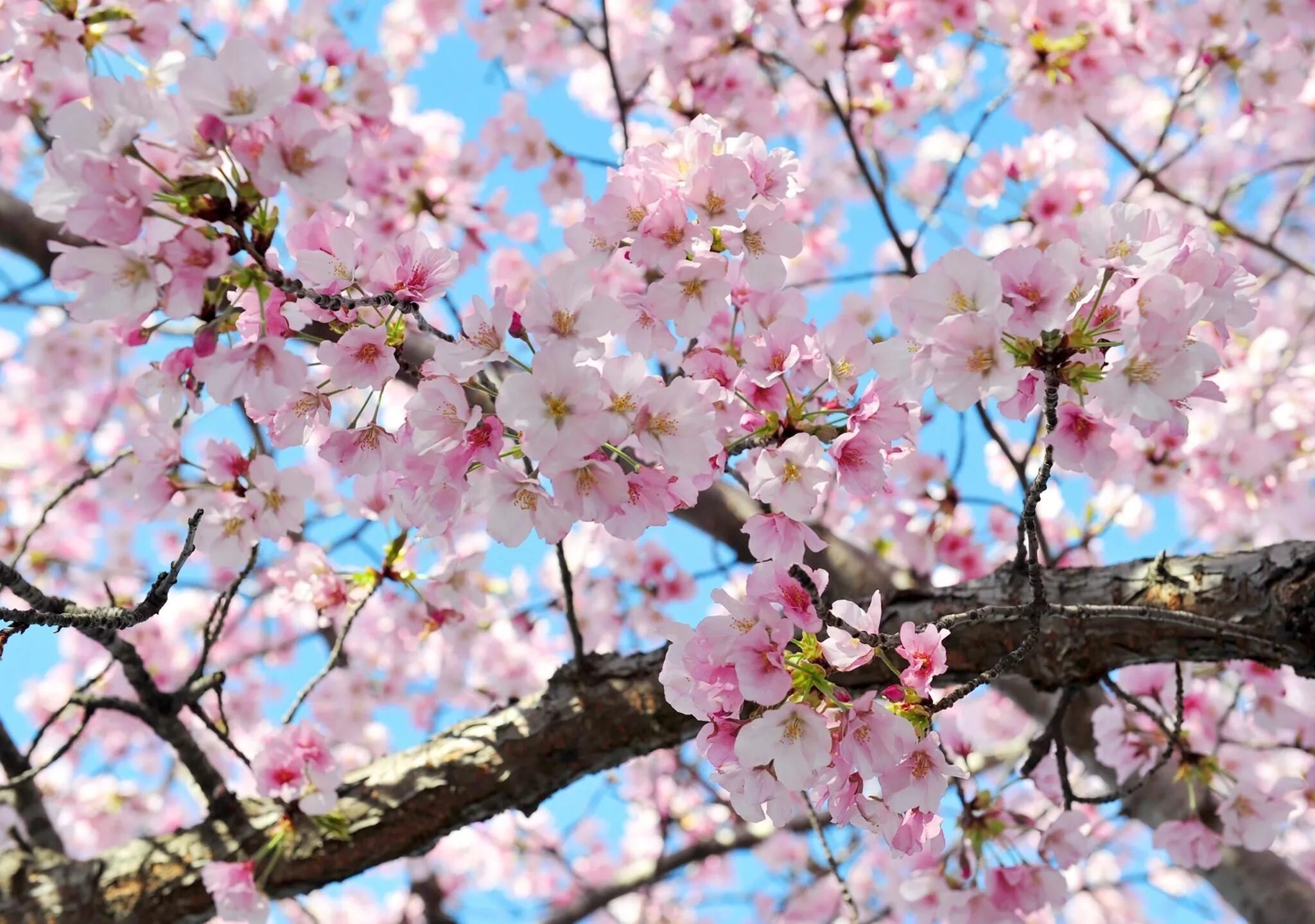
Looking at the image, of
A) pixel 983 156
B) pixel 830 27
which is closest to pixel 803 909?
pixel 983 156

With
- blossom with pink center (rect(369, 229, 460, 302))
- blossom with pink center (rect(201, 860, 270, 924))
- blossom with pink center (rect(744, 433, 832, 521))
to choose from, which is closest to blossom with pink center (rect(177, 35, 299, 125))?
blossom with pink center (rect(369, 229, 460, 302))

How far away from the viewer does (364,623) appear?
4.36 m

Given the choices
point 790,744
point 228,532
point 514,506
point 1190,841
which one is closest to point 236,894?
point 228,532

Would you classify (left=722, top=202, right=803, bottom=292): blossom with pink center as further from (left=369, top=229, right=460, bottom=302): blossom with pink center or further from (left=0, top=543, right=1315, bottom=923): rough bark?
(left=0, top=543, right=1315, bottom=923): rough bark

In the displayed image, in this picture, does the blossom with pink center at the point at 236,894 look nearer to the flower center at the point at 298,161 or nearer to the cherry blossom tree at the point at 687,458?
the cherry blossom tree at the point at 687,458

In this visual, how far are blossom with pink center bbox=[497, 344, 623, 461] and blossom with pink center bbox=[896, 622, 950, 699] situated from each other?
0.48m

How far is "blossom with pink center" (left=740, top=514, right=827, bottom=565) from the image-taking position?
136 centimetres

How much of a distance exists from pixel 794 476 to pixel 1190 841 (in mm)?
1454

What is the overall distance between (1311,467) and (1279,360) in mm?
433

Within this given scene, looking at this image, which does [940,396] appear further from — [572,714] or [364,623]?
[364,623]

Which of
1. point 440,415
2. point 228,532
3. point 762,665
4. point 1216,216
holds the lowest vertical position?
point 762,665

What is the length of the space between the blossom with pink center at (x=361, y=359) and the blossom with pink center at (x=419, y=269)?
0.07 m

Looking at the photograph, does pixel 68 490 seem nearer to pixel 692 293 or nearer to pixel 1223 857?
pixel 692 293

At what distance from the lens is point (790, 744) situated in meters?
1.17
